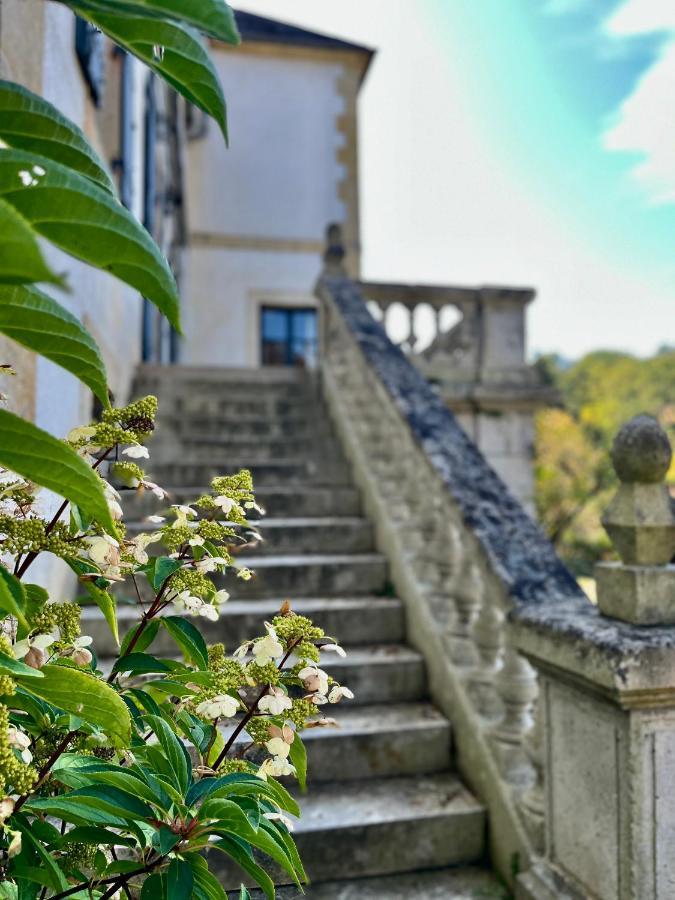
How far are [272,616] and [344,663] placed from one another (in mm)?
386

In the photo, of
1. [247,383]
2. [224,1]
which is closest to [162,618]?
[224,1]

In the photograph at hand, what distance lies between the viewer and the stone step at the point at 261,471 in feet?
13.5

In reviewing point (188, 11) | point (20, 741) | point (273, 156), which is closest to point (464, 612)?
point (20, 741)

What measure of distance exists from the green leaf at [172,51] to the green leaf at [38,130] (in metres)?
0.10

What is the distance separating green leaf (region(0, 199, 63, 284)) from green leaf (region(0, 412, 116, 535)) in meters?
0.23

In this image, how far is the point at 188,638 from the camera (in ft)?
3.44

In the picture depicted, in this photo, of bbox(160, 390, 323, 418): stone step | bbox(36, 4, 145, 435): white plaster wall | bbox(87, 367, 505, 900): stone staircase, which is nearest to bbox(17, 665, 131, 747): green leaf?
bbox(87, 367, 505, 900): stone staircase

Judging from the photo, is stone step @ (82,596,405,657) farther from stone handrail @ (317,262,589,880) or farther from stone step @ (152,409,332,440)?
stone step @ (152,409,332,440)

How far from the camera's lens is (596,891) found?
1.63m

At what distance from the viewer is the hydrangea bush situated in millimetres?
767

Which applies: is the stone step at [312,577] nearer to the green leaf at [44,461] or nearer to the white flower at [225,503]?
the white flower at [225,503]

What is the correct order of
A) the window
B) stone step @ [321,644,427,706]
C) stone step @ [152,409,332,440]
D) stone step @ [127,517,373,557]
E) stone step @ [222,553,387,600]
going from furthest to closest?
the window → stone step @ [152,409,332,440] → stone step @ [127,517,373,557] → stone step @ [222,553,387,600] → stone step @ [321,644,427,706]

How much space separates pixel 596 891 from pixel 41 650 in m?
1.49

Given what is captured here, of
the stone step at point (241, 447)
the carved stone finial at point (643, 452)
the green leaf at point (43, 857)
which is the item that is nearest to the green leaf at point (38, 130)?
the green leaf at point (43, 857)
